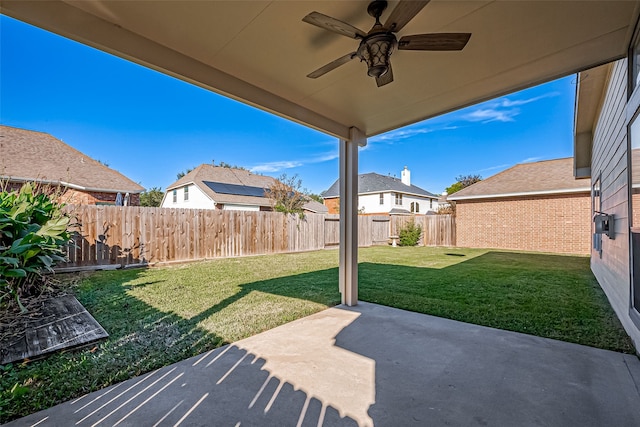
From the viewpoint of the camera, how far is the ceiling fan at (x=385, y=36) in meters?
1.73

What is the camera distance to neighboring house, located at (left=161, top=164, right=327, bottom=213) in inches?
597

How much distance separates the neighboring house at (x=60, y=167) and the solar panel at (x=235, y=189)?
487 centimetres

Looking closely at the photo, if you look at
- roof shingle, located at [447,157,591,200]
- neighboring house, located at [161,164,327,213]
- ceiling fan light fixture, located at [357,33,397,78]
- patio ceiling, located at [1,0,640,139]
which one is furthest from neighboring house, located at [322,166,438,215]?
ceiling fan light fixture, located at [357,33,397,78]

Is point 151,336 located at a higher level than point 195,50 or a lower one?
lower

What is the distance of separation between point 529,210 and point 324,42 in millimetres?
11684

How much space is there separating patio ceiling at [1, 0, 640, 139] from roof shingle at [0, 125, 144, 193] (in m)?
8.36

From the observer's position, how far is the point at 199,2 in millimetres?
1748

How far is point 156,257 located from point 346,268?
5307 mm

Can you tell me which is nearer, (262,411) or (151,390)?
(262,411)

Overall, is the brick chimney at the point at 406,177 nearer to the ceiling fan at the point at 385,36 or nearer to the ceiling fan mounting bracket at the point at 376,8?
the ceiling fan at the point at 385,36

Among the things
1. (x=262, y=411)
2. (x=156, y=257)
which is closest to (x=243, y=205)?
(x=156, y=257)

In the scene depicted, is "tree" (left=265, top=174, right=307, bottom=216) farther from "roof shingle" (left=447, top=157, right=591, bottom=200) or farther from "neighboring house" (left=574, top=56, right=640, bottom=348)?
"neighboring house" (left=574, top=56, right=640, bottom=348)

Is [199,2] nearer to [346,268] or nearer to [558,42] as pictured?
[558,42]

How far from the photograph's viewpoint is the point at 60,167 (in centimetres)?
948
